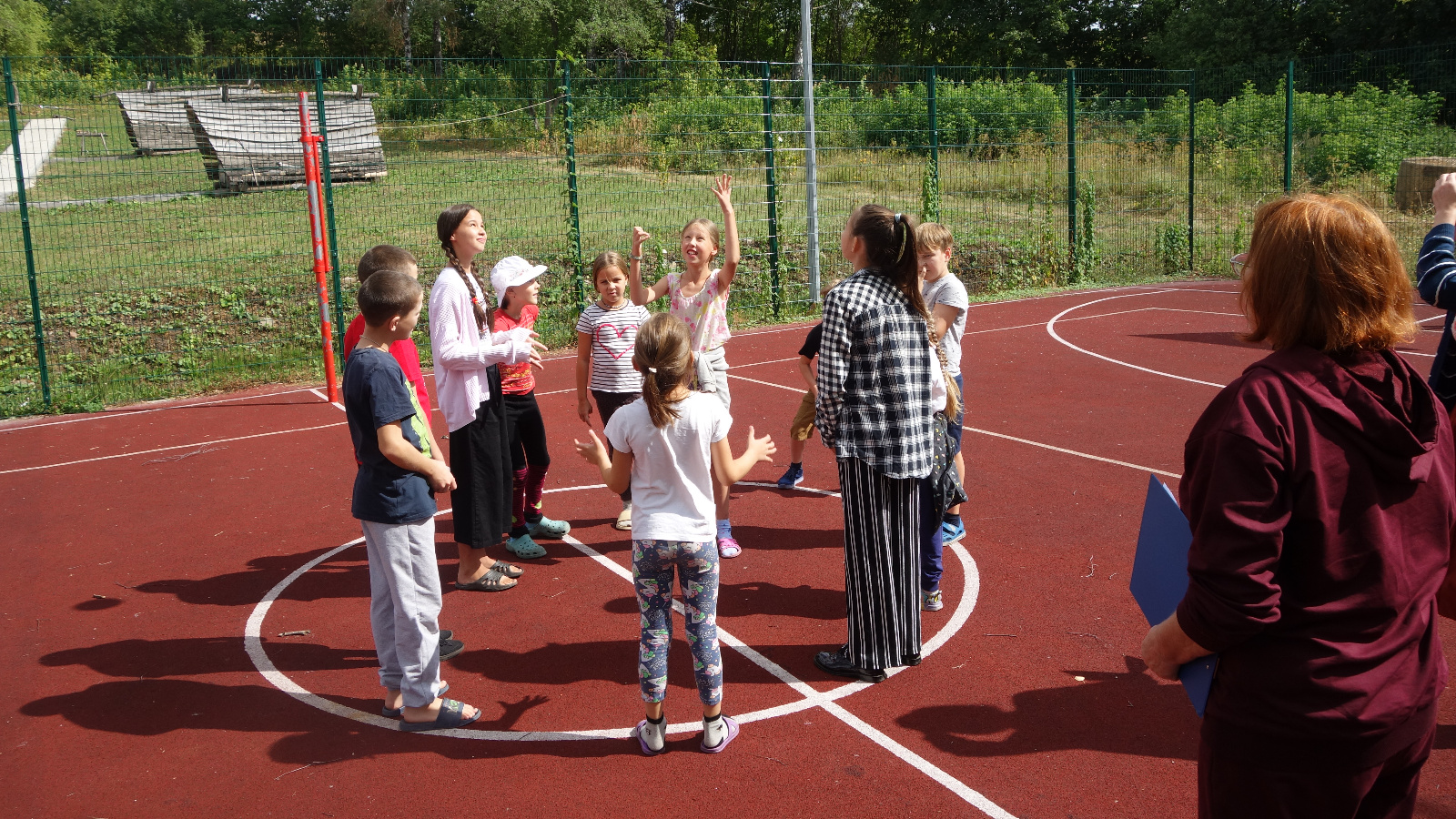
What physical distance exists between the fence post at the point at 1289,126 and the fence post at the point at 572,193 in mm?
12755

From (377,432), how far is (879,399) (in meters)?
2.02

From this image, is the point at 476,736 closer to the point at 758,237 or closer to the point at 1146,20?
the point at 758,237

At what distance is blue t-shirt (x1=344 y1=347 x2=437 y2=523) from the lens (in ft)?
13.4

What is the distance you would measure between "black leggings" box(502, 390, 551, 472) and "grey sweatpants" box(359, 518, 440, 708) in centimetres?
179

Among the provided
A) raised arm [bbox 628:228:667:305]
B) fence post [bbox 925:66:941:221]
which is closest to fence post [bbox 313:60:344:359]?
raised arm [bbox 628:228:667:305]

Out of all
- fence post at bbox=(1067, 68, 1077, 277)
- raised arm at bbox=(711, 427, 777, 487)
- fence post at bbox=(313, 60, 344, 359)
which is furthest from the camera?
fence post at bbox=(1067, 68, 1077, 277)

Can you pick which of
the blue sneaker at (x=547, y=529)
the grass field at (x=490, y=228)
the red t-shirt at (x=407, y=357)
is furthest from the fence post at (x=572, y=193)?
the red t-shirt at (x=407, y=357)

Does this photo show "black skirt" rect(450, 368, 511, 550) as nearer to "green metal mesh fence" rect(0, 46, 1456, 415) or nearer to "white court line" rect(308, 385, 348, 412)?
"white court line" rect(308, 385, 348, 412)

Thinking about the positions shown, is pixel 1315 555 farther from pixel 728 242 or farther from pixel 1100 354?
pixel 1100 354

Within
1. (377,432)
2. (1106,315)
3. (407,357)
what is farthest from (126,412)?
(1106,315)

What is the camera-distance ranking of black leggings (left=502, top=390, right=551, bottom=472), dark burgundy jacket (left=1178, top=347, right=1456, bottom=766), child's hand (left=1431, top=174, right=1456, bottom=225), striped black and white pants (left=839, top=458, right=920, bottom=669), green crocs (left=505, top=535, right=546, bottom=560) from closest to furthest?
dark burgundy jacket (left=1178, top=347, right=1456, bottom=766) < child's hand (left=1431, top=174, right=1456, bottom=225) < striped black and white pants (left=839, top=458, right=920, bottom=669) < black leggings (left=502, top=390, right=551, bottom=472) < green crocs (left=505, top=535, right=546, bottom=560)

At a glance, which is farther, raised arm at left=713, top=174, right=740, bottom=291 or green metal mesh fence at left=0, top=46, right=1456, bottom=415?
green metal mesh fence at left=0, top=46, right=1456, bottom=415

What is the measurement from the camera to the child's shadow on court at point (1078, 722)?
4.03 meters

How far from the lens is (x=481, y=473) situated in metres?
5.57
